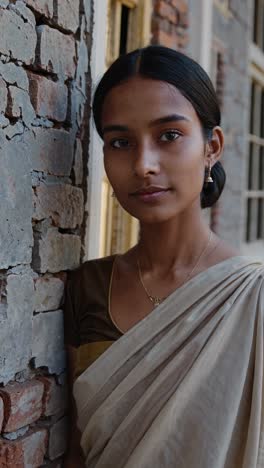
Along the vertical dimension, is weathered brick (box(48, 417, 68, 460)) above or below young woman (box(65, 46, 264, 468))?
below

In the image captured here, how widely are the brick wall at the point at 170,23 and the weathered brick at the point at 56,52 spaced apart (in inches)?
44.9

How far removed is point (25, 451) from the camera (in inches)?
66.2

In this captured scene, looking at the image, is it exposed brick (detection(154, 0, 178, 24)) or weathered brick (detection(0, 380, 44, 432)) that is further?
exposed brick (detection(154, 0, 178, 24))

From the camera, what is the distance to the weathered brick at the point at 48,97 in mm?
1659

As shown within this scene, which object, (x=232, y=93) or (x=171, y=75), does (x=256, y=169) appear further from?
(x=171, y=75)

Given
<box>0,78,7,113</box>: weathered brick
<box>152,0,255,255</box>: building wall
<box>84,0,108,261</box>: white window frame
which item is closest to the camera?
<box>0,78,7,113</box>: weathered brick

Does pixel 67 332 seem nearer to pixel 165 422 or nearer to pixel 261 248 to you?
pixel 165 422

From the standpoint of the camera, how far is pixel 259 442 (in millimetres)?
1556

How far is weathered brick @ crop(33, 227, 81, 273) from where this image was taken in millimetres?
1717

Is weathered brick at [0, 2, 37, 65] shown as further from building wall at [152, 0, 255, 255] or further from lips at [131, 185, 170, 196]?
building wall at [152, 0, 255, 255]

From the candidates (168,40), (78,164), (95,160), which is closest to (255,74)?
(168,40)

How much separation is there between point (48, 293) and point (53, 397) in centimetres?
28

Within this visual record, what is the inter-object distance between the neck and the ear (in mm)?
153

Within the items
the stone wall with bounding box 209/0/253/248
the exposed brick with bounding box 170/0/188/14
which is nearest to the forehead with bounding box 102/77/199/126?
the exposed brick with bounding box 170/0/188/14
